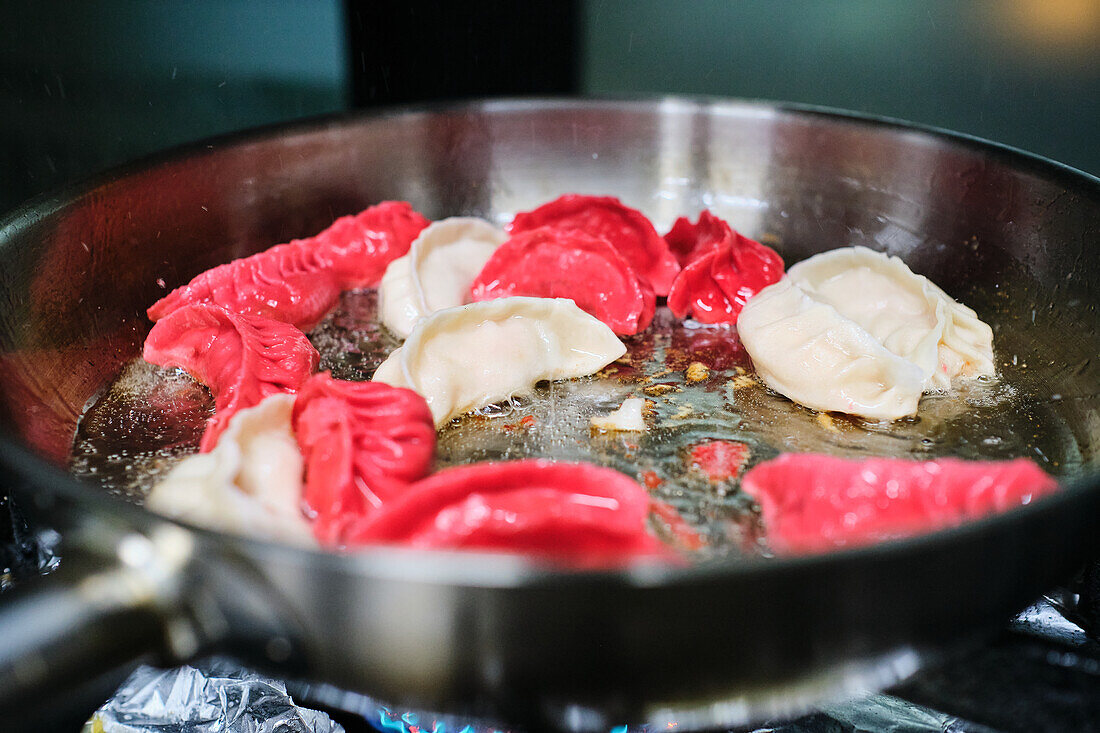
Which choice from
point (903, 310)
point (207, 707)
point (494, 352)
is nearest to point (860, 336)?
point (903, 310)

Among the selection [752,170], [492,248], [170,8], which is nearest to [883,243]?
[752,170]

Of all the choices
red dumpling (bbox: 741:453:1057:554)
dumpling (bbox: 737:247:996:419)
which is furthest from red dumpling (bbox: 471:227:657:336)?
red dumpling (bbox: 741:453:1057:554)

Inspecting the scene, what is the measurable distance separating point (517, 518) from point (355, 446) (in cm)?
37

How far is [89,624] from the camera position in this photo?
80cm

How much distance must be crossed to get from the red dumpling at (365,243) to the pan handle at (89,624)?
46.4 inches

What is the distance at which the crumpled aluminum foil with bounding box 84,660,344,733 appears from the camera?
1.39 m

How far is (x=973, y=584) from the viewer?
848 millimetres

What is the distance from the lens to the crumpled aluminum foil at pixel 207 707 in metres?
1.39

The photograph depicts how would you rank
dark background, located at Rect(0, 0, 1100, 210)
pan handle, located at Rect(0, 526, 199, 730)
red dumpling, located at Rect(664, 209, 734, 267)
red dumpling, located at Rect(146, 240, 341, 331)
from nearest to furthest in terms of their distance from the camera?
pan handle, located at Rect(0, 526, 199, 730) → red dumpling, located at Rect(146, 240, 341, 331) → red dumpling, located at Rect(664, 209, 734, 267) → dark background, located at Rect(0, 0, 1100, 210)

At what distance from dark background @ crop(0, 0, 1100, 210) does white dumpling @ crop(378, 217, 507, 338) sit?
3.28 ft

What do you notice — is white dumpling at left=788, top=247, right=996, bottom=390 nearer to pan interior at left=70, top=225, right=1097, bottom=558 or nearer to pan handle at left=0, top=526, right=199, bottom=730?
pan interior at left=70, top=225, right=1097, bottom=558

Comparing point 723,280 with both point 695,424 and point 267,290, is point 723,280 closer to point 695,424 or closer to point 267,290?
point 695,424

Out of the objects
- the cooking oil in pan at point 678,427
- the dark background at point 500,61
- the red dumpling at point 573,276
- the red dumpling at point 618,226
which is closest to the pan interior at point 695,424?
the cooking oil in pan at point 678,427

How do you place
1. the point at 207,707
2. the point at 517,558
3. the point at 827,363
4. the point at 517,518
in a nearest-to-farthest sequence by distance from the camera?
the point at 517,558
the point at 517,518
the point at 207,707
the point at 827,363
